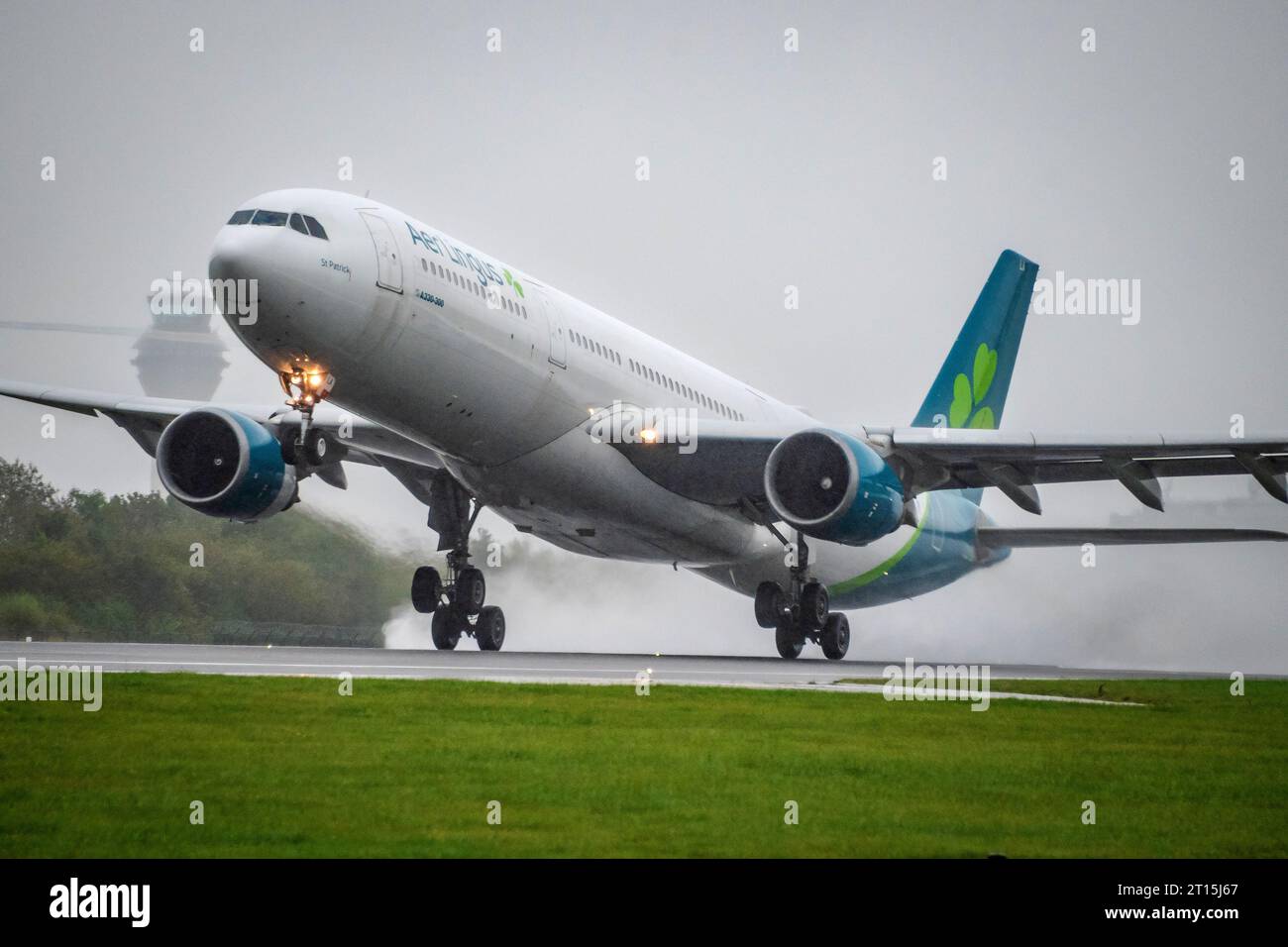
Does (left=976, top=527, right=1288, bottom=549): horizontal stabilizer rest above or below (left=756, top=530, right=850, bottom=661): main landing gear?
above

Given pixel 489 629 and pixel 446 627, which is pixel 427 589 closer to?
pixel 446 627

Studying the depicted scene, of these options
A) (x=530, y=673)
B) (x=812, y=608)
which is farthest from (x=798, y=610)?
(x=530, y=673)

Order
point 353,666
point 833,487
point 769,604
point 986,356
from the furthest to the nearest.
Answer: point 986,356 < point 769,604 < point 833,487 < point 353,666

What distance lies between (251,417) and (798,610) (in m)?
10.4

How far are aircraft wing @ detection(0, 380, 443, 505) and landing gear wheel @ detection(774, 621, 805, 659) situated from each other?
23.0 feet

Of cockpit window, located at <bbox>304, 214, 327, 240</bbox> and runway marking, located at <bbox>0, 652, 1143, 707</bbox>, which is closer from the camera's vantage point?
runway marking, located at <bbox>0, 652, 1143, 707</bbox>

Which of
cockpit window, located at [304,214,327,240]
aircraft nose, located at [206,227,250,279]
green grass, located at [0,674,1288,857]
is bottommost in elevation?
green grass, located at [0,674,1288,857]

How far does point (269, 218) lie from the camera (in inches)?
835

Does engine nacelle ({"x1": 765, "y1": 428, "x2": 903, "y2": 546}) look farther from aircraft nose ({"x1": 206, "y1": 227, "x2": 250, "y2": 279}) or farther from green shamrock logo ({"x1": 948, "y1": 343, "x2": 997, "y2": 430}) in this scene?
green shamrock logo ({"x1": 948, "y1": 343, "x2": 997, "y2": 430})

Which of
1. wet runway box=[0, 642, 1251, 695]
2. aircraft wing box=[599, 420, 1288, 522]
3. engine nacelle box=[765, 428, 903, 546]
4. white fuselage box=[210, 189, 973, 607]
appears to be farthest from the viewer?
aircraft wing box=[599, 420, 1288, 522]

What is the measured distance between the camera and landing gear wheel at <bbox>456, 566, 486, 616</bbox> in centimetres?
2881

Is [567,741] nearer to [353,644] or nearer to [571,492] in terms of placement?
[571,492]

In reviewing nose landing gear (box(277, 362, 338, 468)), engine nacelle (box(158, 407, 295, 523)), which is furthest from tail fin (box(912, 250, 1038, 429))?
nose landing gear (box(277, 362, 338, 468))

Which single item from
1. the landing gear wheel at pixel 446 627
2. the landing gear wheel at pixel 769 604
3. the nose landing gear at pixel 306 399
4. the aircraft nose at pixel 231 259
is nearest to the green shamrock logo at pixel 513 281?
the nose landing gear at pixel 306 399
